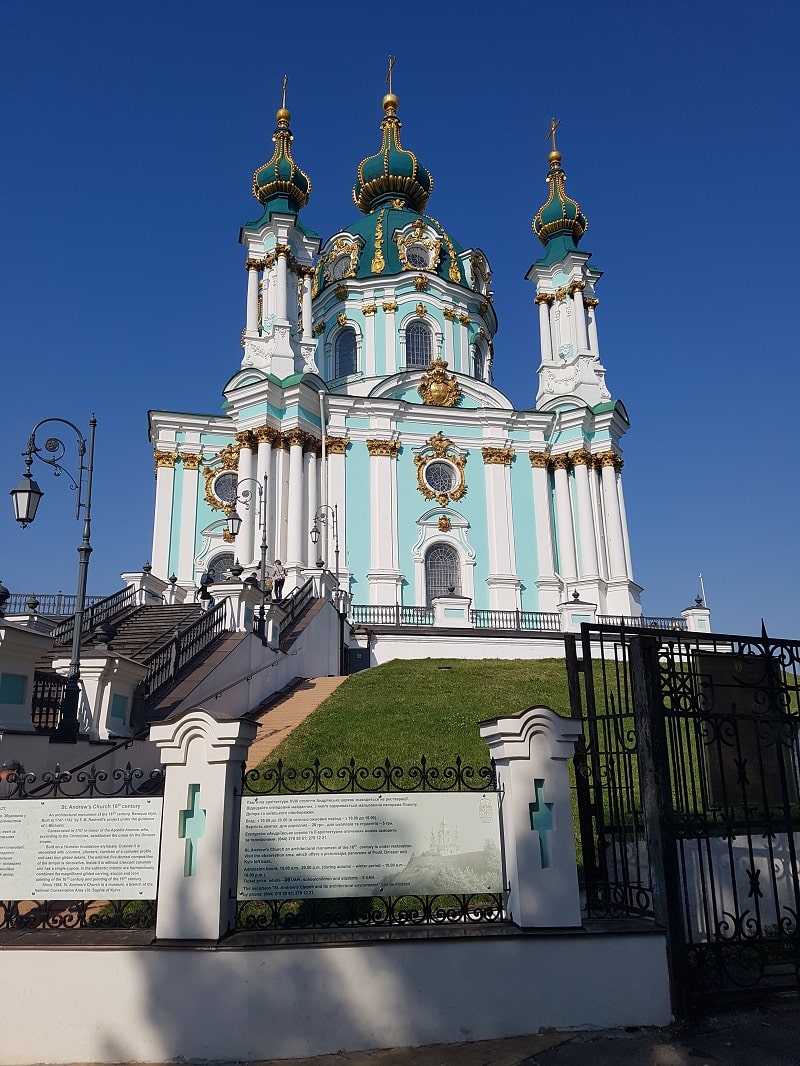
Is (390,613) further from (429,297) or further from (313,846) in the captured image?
(313,846)

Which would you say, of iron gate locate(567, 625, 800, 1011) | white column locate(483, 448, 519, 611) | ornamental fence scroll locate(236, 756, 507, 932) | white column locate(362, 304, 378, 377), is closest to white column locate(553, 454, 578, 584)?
white column locate(483, 448, 519, 611)

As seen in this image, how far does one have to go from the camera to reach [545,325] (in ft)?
130

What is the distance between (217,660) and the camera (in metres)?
14.4

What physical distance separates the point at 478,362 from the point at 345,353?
6.25 m

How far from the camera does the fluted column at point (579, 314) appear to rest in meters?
38.1

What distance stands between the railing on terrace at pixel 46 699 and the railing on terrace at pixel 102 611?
645 cm

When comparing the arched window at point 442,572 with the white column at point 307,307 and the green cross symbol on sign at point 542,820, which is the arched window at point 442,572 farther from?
the green cross symbol on sign at point 542,820

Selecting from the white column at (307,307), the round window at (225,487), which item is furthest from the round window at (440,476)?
the white column at (307,307)

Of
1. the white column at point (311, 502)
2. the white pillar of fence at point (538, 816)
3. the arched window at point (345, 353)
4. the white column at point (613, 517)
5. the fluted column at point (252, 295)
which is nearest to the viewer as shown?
the white pillar of fence at point (538, 816)

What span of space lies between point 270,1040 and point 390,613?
23282 mm

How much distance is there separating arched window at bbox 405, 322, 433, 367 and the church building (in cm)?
9

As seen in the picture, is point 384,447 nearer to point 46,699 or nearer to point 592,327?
point 592,327

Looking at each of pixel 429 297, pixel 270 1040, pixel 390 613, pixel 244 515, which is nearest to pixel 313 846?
pixel 270 1040

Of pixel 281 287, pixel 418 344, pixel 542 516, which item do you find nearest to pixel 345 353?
pixel 418 344
